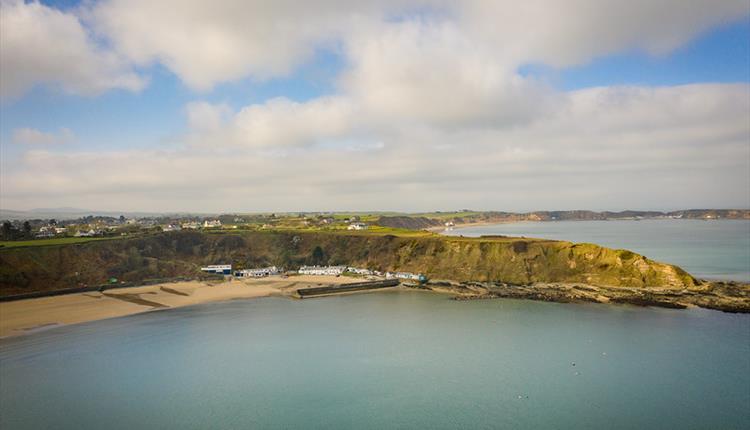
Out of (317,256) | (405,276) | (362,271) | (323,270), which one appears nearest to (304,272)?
(323,270)

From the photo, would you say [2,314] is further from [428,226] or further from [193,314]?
[428,226]

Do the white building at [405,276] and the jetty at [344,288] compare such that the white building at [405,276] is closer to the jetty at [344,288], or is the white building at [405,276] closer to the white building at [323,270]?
the jetty at [344,288]

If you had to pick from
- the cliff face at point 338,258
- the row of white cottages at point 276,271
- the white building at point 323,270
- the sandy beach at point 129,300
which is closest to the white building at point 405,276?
the row of white cottages at point 276,271

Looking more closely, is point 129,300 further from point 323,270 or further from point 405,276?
point 405,276

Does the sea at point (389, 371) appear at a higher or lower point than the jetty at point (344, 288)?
lower

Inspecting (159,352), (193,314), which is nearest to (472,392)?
(159,352)
